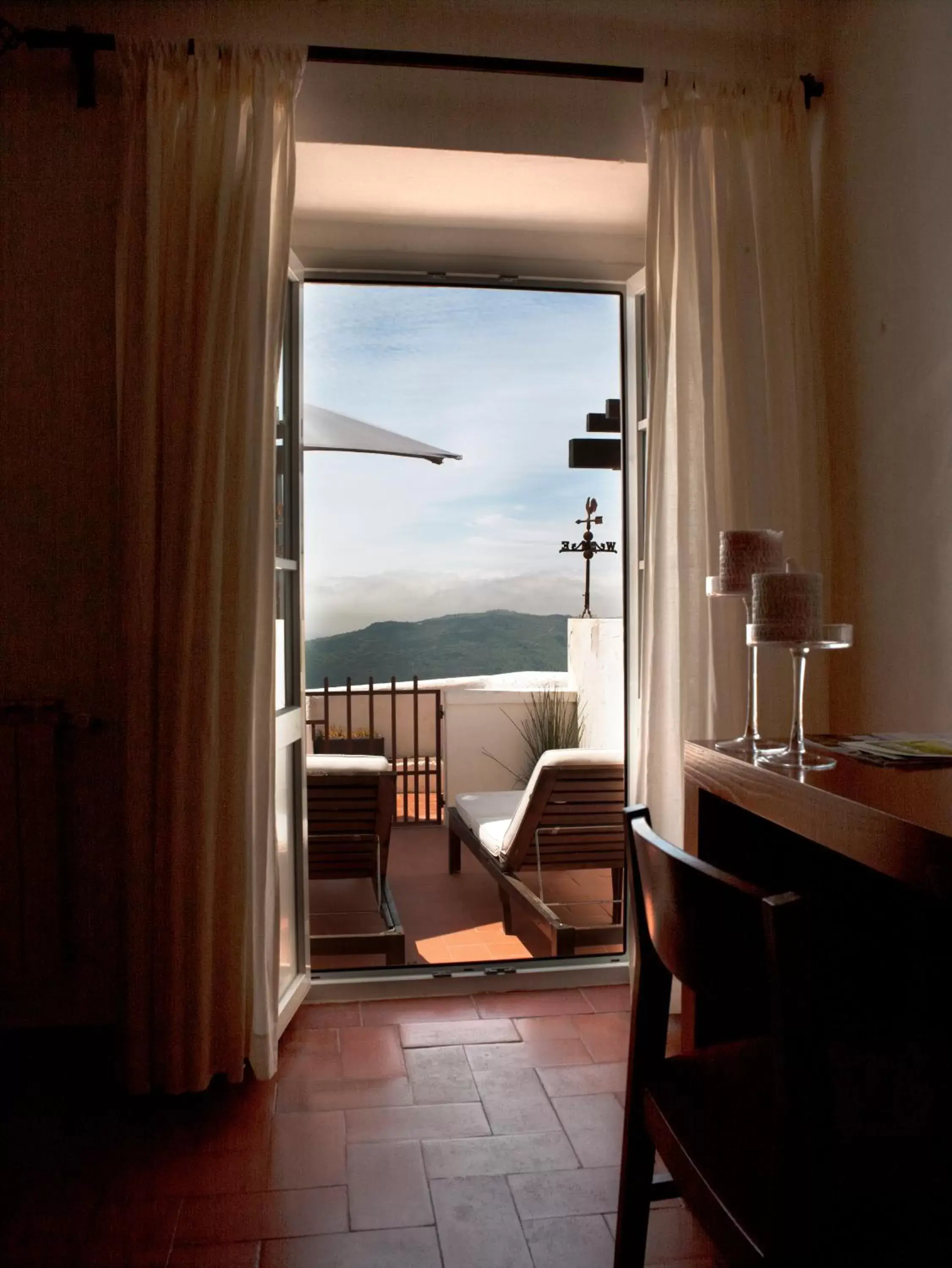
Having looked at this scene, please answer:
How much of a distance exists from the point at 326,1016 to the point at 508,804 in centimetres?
200

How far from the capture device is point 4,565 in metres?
2.48

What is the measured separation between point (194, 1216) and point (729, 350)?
7.25 feet

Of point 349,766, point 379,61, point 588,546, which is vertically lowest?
point 349,766

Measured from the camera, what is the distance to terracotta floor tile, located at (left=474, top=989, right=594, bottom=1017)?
108 inches

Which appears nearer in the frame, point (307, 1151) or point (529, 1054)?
point (307, 1151)

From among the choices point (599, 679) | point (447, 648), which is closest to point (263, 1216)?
point (599, 679)

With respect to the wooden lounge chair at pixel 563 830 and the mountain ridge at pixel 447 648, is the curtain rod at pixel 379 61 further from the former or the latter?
the mountain ridge at pixel 447 648

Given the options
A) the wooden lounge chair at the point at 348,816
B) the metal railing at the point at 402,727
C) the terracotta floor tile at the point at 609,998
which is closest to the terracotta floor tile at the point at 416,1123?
the terracotta floor tile at the point at 609,998

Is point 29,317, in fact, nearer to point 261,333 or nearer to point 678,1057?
point 261,333

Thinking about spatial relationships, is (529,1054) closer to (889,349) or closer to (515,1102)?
(515,1102)

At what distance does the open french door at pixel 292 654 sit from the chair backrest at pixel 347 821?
0.83 metres

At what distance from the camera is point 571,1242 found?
5.67 ft

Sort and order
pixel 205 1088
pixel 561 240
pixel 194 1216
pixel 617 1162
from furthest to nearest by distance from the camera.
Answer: pixel 561 240 → pixel 205 1088 → pixel 617 1162 → pixel 194 1216

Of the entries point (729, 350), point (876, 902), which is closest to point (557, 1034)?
point (876, 902)
